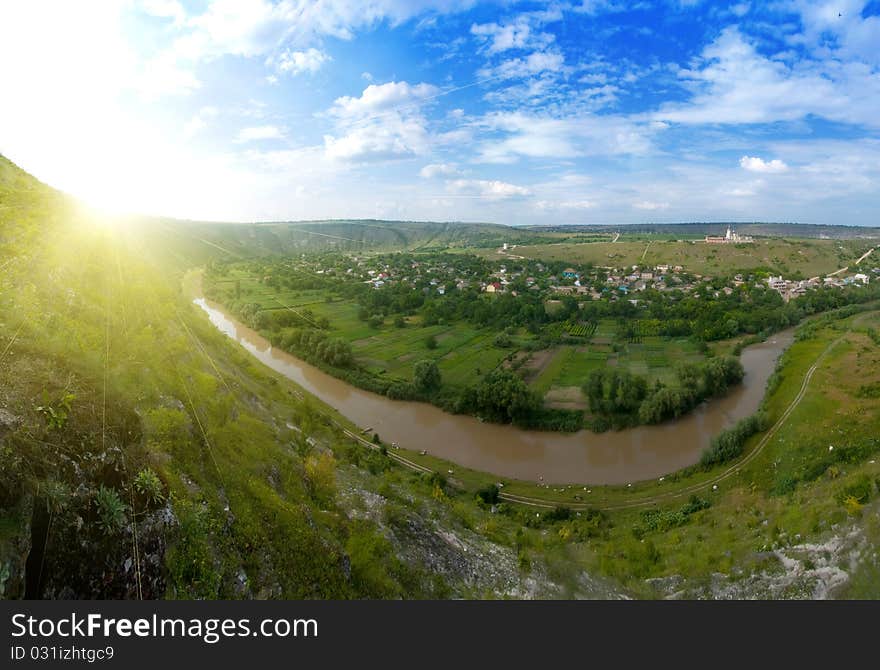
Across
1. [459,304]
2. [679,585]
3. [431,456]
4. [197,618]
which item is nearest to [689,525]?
[679,585]

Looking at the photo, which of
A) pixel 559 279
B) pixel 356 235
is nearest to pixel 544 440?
pixel 559 279

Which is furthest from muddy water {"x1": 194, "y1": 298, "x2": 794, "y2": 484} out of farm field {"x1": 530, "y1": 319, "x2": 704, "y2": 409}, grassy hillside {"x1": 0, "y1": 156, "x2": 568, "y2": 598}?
grassy hillside {"x1": 0, "y1": 156, "x2": 568, "y2": 598}

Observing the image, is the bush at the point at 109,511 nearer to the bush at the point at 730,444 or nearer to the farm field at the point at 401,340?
the bush at the point at 730,444

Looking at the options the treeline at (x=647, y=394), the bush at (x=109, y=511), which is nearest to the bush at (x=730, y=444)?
the treeline at (x=647, y=394)

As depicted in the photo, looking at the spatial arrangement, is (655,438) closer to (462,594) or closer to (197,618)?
(462,594)

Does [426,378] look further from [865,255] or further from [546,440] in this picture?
[865,255]

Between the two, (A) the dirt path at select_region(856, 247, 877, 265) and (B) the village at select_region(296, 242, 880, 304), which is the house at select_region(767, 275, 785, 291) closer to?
(B) the village at select_region(296, 242, 880, 304)

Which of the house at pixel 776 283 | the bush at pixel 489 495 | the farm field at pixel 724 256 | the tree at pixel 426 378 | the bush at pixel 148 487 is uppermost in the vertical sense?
the farm field at pixel 724 256
